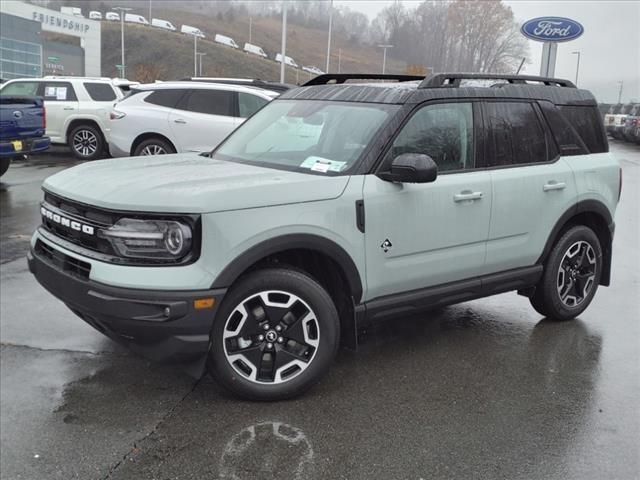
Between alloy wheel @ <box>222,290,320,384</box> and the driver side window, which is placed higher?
the driver side window

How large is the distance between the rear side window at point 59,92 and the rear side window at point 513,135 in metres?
12.5

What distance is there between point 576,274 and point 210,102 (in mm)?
8276

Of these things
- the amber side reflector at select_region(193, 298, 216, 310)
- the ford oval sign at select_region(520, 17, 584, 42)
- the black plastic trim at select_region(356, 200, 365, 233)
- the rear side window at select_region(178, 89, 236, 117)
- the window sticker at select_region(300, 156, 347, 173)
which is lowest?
the amber side reflector at select_region(193, 298, 216, 310)

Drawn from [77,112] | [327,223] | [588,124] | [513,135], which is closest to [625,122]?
[77,112]

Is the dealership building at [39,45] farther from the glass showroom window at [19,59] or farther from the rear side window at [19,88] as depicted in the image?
the rear side window at [19,88]

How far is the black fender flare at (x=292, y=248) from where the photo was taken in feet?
11.1

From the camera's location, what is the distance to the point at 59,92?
15.1 metres

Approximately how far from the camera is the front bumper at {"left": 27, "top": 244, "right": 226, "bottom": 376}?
3.24 m

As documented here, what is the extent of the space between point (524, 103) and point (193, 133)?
784cm

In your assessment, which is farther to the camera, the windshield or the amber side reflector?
the windshield

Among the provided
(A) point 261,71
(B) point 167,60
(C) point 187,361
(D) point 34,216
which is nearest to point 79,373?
(C) point 187,361

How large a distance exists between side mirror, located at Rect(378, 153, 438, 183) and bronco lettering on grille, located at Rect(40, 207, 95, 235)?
174 cm

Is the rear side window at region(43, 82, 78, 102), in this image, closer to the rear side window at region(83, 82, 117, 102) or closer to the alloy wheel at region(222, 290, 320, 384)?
the rear side window at region(83, 82, 117, 102)

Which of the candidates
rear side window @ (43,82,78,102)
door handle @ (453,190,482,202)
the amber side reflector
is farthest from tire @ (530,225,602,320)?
rear side window @ (43,82,78,102)
